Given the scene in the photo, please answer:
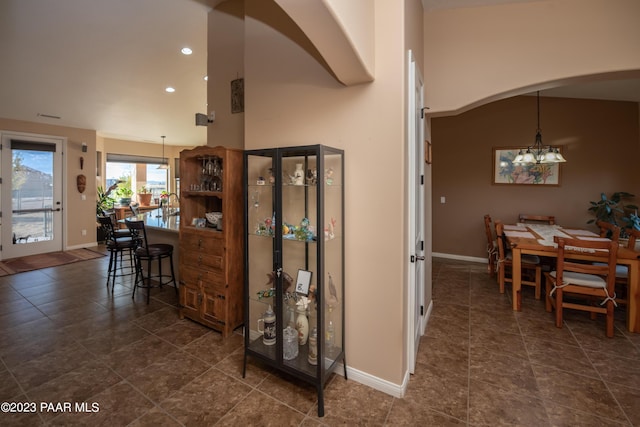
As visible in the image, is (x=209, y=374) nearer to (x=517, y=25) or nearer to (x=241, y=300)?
(x=241, y=300)

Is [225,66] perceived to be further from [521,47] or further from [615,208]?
[615,208]

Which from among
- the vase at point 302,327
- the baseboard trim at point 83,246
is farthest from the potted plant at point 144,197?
the vase at point 302,327

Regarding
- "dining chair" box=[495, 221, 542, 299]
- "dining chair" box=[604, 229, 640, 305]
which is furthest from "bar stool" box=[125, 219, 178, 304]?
"dining chair" box=[604, 229, 640, 305]

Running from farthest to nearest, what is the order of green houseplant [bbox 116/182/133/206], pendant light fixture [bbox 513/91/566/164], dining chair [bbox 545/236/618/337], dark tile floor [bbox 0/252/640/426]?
1. green houseplant [bbox 116/182/133/206]
2. pendant light fixture [bbox 513/91/566/164]
3. dining chair [bbox 545/236/618/337]
4. dark tile floor [bbox 0/252/640/426]

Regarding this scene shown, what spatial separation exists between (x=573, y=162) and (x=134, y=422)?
6.45m

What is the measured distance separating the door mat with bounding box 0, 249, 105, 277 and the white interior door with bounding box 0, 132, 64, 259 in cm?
28

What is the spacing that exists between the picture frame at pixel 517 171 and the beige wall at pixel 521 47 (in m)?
2.77

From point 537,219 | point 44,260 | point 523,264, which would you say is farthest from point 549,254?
point 44,260

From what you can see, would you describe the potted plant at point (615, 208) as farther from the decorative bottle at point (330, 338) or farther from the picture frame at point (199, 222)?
the picture frame at point (199, 222)

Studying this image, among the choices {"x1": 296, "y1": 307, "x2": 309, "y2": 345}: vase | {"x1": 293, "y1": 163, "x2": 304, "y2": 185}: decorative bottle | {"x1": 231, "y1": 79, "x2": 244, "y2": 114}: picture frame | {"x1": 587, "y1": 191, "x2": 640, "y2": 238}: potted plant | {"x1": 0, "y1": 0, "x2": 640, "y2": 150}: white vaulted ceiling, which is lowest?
{"x1": 296, "y1": 307, "x2": 309, "y2": 345}: vase

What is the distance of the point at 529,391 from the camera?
2.02 metres

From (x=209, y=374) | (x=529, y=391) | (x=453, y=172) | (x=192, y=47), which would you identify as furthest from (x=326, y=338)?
(x=453, y=172)

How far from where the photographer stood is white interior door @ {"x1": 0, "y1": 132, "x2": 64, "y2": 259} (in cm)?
554

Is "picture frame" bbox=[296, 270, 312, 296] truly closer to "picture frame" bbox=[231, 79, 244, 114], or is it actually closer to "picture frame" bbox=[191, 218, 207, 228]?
"picture frame" bbox=[191, 218, 207, 228]
